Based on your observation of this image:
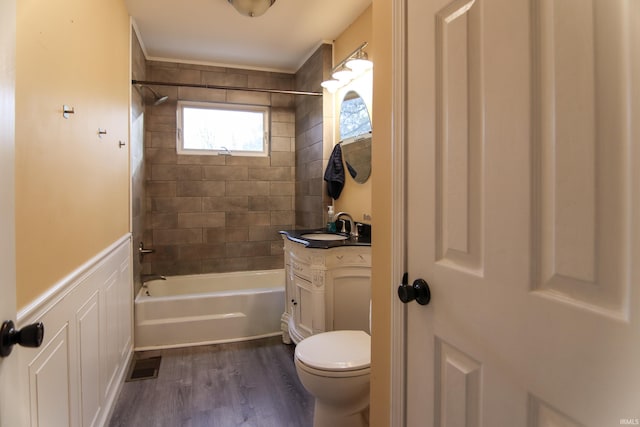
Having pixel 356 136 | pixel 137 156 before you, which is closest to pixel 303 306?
pixel 356 136

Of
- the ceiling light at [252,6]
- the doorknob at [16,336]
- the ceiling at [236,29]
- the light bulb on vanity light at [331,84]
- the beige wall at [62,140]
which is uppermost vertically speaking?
the ceiling at [236,29]

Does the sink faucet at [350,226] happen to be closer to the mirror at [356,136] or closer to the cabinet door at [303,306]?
the mirror at [356,136]

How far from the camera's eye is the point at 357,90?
8.99ft

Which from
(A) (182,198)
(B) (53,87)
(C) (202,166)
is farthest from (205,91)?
(B) (53,87)

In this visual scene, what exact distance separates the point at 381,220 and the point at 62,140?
1196mm

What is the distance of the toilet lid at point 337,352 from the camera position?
59.7 inches

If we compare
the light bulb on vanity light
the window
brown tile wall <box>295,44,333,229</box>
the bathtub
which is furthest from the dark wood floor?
the light bulb on vanity light

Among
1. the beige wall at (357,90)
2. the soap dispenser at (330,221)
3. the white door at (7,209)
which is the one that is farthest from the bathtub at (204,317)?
the white door at (7,209)

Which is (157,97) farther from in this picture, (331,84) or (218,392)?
(218,392)

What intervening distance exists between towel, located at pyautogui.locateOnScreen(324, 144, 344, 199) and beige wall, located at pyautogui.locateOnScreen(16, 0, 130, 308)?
161cm

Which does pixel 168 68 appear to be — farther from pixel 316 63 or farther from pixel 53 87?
pixel 53 87

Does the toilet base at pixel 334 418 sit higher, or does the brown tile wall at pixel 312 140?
the brown tile wall at pixel 312 140

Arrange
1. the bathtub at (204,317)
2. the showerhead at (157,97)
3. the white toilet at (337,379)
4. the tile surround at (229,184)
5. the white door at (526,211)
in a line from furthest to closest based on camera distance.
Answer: the tile surround at (229,184), the showerhead at (157,97), the bathtub at (204,317), the white toilet at (337,379), the white door at (526,211)

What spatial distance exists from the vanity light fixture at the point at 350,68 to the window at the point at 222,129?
3.78ft
